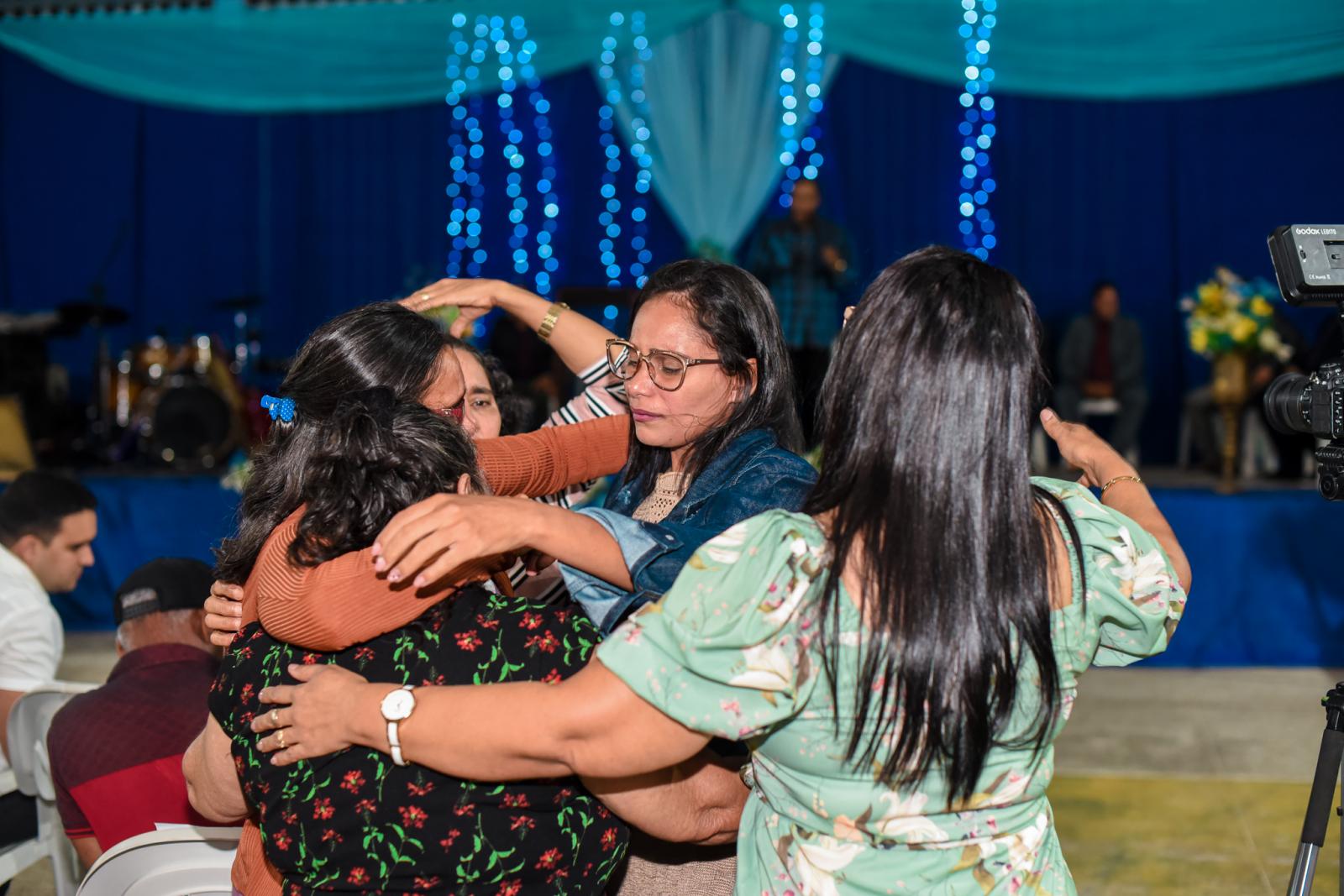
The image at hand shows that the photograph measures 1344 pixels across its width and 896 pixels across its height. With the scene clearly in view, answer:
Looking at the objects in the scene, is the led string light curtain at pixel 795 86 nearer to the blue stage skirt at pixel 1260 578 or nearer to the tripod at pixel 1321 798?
the blue stage skirt at pixel 1260 578

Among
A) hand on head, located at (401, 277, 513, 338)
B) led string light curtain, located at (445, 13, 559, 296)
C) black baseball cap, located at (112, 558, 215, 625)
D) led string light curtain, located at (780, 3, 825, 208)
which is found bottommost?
black baseball cap, located at (112, 558, 215, 625)

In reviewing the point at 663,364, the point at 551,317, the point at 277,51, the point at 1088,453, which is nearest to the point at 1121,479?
the point at 1088,453

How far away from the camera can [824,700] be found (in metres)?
1.16

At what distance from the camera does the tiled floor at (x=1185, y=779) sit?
3283 millimetres

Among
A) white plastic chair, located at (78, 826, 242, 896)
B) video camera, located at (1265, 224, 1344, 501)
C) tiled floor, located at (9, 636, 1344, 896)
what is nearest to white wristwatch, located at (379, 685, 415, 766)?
white plastic chair, located at (78, 826, 242, 896)

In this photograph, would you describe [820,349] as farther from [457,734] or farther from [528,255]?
[457,734]

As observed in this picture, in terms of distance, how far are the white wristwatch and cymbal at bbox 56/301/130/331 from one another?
299 inches

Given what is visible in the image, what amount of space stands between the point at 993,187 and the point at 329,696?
7768 millimetres

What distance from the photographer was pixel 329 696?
1253mm

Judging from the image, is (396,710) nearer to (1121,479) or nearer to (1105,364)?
(1121,479)

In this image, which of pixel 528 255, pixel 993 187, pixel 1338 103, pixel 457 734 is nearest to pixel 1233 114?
pixel 1338 103

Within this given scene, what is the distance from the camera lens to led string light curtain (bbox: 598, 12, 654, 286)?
8.07 m

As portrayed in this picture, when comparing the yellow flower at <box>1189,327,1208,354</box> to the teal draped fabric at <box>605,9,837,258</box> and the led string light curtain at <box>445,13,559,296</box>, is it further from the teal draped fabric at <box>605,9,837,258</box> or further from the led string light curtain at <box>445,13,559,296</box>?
the led string light curtain at <box>445,13,559,296</box>

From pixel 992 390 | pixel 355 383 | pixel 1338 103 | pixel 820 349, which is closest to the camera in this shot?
pixel 992 390
